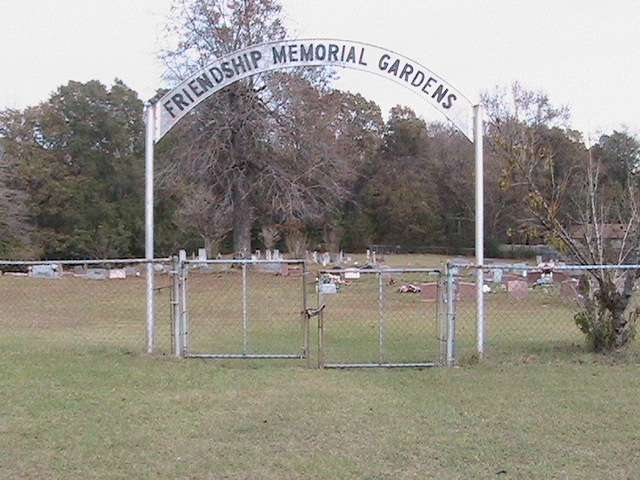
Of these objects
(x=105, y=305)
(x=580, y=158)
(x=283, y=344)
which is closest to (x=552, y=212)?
(x=283, y=344)

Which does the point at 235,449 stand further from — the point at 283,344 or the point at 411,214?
the point at 411,214

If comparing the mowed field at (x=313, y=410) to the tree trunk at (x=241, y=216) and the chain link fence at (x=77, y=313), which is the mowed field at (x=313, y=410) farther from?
the tree trunk at (x=241, y=216)

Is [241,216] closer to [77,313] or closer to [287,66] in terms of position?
[77,313]

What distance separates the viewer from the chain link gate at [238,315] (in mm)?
8859

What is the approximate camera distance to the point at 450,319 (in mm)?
8164

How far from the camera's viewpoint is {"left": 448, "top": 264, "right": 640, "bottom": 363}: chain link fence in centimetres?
872

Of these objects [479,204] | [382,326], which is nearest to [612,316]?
[479,204]

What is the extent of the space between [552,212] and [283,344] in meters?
4.30

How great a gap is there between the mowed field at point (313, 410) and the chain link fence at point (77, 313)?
15 centimetres

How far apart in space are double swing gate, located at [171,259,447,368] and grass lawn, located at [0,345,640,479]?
762 millimetres

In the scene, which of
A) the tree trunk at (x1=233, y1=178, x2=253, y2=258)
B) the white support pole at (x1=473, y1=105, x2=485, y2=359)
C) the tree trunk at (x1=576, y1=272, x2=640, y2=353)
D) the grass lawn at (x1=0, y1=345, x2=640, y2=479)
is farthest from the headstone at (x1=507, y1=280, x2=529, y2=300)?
the tree trunk at (x1=233, y1=178, x2=253, y2=258)

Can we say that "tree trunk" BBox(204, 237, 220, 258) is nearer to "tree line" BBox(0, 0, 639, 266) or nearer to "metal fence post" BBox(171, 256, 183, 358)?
"tree line" BBox(0, 0, 639, 266)

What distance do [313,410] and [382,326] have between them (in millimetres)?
2742

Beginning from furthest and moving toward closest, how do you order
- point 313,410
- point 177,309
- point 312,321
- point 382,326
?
point 312,321 < point 177,309 < point 382,326 < point 313,410
